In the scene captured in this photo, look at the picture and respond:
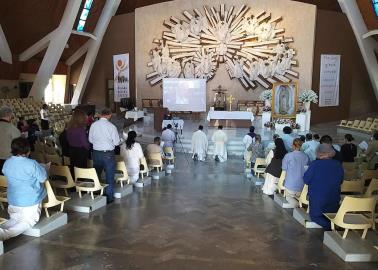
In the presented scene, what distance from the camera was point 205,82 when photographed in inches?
661

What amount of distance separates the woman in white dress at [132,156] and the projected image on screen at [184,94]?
31.0 ft

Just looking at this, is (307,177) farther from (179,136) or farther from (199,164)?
(179,136)

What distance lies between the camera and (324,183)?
15.9 feet

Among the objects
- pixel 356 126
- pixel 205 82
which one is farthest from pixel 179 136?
pixel 356 126

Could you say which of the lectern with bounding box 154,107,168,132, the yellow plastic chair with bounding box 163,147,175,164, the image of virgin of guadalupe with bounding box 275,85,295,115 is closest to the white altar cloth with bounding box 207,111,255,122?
the image of virgin of guadalupe with bounding box 275,85,295,115

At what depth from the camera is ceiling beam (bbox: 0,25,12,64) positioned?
15.2m

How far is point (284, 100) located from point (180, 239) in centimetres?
1024

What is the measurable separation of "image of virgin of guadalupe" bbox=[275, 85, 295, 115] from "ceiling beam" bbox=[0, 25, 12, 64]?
36.3 feet

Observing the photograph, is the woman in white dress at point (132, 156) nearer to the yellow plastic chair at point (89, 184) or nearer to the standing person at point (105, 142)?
the standing person at point (105, 142)

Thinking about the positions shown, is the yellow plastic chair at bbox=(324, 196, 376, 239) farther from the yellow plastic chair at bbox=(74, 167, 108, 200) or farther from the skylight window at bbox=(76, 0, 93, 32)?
the skylight window at bbox=(76, 0, 93, 32)

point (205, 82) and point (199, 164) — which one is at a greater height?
point (205, 82)

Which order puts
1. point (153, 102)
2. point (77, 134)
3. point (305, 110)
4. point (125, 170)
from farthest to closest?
point (153, 102), point (305, 110), point (125, 170), point (77, 134)

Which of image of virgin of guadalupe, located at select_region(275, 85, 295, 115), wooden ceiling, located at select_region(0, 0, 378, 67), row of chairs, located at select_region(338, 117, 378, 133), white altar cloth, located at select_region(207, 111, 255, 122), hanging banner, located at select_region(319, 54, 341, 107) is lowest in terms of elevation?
row of chairs, located at select_region(338, 117, 378, 133)

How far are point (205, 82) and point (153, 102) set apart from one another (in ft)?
9.45
